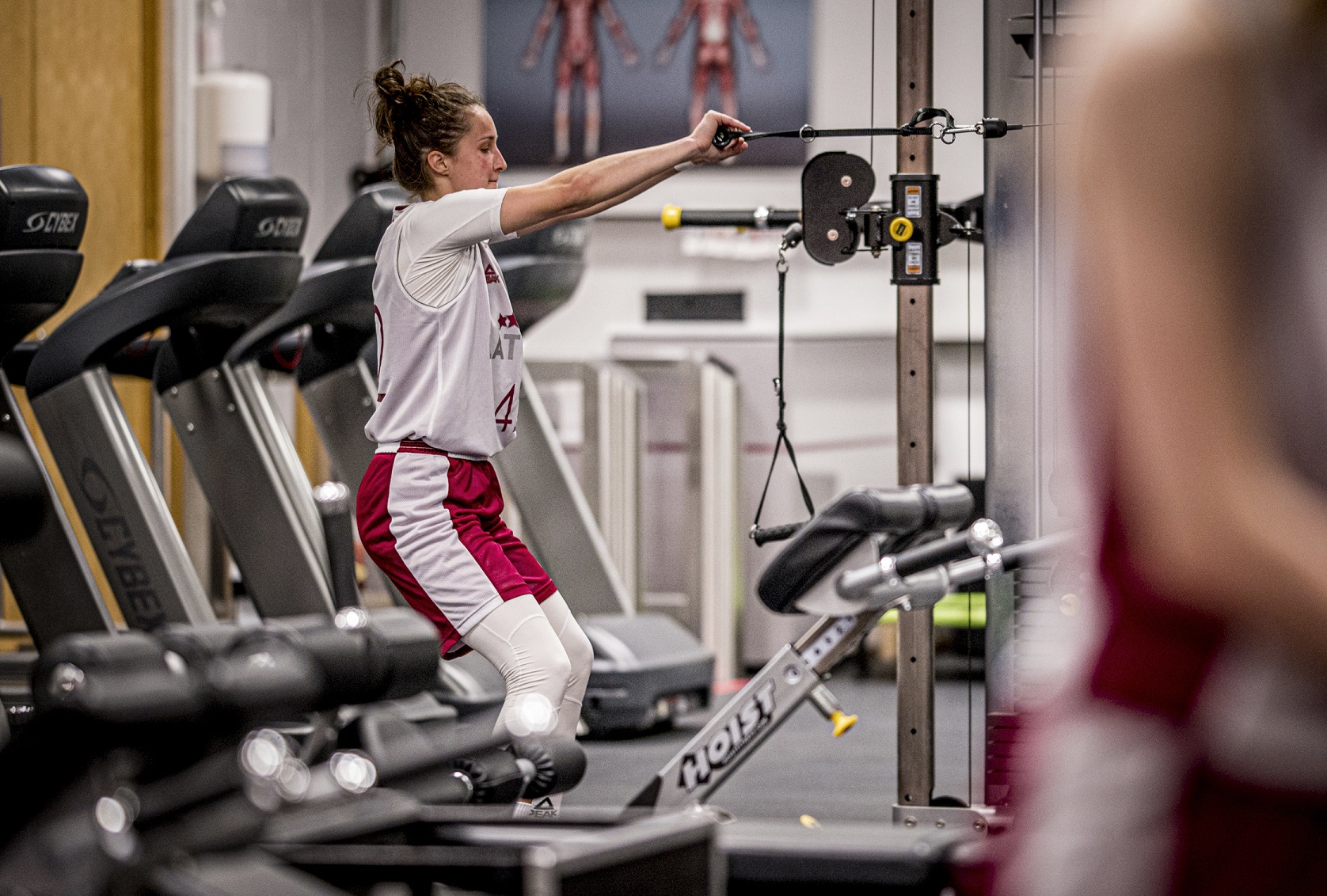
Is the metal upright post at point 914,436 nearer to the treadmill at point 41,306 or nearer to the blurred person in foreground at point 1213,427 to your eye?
the treadmill at point 41,306

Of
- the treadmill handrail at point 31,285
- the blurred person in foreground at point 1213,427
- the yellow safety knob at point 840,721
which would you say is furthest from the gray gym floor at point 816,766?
the blurred person in foreground at point 1213,427

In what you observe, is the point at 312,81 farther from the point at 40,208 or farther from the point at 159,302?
the point at 40,208

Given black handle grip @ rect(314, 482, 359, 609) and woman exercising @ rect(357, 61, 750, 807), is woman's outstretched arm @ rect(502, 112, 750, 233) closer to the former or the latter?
woman exercising @ rect(357, 61, 750, 807)

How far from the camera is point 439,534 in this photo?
2650mm

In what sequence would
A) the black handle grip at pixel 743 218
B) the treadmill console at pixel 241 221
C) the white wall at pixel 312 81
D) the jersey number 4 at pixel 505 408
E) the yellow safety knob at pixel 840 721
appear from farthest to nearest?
the white wall at pixel 312 81
the treadmill console at pixel 241 221
the black handle grip at pixel 743 218
the jersey number 4 at pixel 505 408
the yellow safety knob at pixel 840 721

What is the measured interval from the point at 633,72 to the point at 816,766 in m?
4.38

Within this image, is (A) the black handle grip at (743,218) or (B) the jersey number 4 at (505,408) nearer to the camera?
(B) the jersey number 4 at (505,408)

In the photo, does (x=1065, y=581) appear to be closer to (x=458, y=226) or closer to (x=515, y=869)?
(x=458, y=226)

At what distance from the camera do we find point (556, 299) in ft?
17.4

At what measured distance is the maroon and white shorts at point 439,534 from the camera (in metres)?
2.64

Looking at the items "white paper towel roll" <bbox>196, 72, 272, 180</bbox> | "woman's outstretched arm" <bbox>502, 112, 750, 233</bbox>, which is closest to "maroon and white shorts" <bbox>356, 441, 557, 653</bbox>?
"woman's outstretched arm" <bbox>502, 112, 750, 233</bbox>

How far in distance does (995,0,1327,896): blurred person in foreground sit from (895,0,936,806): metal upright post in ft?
9.08

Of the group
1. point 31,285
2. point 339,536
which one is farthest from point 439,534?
point 31,285

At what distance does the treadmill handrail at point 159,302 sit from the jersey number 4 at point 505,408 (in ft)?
5.96
